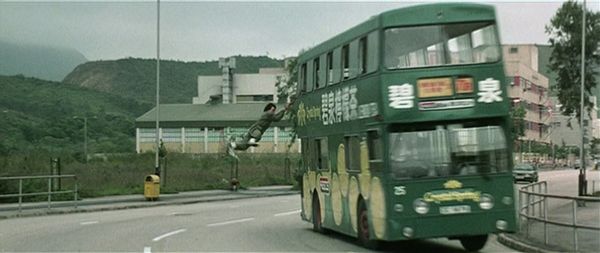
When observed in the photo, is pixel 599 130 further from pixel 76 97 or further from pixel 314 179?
pixel 314 179

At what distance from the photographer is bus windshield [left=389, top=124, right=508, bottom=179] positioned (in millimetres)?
13945

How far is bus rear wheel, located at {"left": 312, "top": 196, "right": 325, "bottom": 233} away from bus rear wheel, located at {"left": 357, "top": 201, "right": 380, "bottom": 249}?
3429 millimetres

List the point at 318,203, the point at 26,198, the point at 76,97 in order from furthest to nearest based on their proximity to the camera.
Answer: the point at 76,97 < the point at 26,198 < the point at 318,203

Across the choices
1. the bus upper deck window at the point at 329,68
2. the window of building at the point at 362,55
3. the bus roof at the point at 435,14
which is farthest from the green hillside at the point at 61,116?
the bus roof at the point at 435,14

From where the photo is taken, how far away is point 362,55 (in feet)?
50.3

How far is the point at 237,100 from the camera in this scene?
427ft

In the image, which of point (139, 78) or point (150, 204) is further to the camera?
point (139, 78)

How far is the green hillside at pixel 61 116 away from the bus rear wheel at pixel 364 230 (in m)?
67.8

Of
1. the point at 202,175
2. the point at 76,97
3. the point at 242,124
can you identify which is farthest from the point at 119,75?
the point at 202,175

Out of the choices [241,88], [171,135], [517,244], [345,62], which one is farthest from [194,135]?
[517,244]

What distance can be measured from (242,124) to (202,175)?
54.3 m

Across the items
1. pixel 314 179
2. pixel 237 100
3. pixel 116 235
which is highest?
pixel 237 100

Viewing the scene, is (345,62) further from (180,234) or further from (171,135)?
(171,135)

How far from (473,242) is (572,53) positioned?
28.9 m
